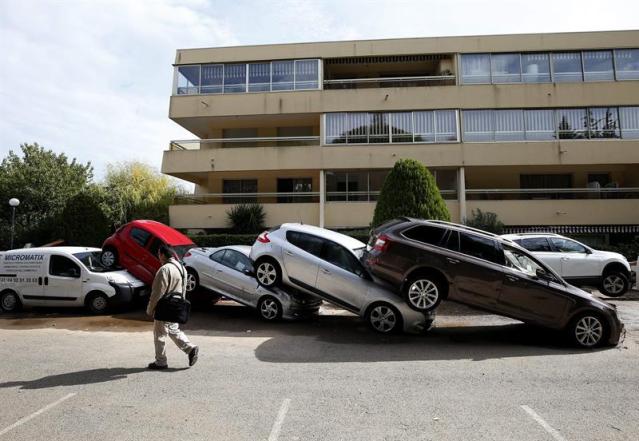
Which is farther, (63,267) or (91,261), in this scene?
(91,261)

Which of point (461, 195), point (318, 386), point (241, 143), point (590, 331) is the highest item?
point (241, 143)

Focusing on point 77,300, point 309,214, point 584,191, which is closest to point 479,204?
point 584,191

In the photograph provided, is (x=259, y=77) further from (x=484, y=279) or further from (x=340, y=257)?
(x=484, y=279)

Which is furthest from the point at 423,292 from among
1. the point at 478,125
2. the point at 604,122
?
the point at 604,122

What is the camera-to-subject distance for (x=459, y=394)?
5.10 metres

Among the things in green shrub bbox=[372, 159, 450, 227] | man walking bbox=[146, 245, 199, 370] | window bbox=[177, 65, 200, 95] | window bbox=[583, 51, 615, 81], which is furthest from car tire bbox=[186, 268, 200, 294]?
window bbox=[583, 51, 615, 81]

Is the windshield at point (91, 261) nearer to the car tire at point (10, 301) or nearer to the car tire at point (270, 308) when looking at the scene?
the car tire at point (10, 301)

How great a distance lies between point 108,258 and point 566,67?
22.2 m

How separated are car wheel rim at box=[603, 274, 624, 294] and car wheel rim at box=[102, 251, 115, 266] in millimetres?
12875

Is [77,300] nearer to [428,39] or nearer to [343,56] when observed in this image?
[343,56]

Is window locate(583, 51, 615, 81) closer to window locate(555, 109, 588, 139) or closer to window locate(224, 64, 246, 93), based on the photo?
window locate(555, 109, 588, 139)

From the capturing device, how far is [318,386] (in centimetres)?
537

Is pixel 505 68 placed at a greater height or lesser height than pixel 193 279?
greater

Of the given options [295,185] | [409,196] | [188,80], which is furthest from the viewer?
[295,185]
